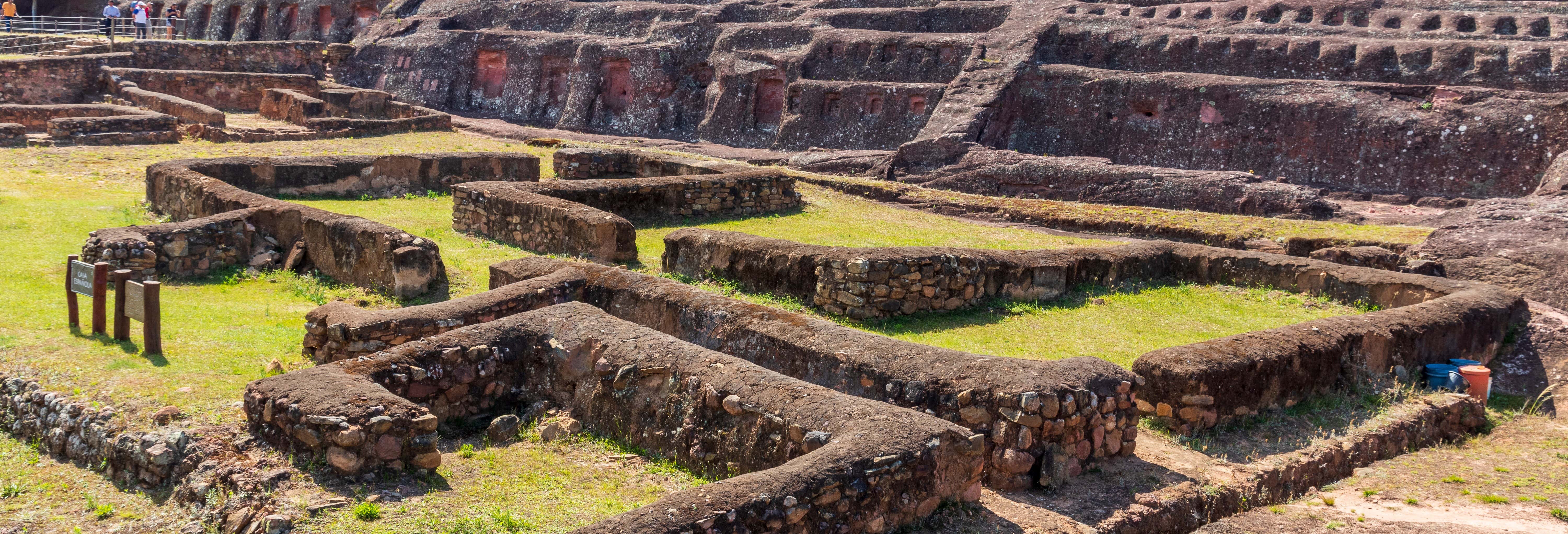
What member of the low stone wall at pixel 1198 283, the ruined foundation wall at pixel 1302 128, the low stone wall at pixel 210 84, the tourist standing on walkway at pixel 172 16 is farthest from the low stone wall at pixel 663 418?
the tourist standing on walkway at pixel 172 16

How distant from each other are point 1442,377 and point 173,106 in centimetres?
2396

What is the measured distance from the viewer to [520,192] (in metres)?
14.0

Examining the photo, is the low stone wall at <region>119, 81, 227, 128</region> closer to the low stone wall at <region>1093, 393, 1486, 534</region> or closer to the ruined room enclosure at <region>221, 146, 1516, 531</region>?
the ruined room enclosure at <region>221, 146, 1516, 531</region>

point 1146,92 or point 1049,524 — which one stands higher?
point 1146,92

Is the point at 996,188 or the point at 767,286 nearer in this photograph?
the point at 767,286

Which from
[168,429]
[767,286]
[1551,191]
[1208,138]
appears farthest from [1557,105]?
[168,429]

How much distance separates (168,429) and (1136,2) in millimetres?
26820

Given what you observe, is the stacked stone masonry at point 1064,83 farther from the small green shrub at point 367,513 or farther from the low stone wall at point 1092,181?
the small green shrub at point 367,513

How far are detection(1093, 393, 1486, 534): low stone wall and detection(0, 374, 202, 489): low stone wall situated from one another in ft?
16.5

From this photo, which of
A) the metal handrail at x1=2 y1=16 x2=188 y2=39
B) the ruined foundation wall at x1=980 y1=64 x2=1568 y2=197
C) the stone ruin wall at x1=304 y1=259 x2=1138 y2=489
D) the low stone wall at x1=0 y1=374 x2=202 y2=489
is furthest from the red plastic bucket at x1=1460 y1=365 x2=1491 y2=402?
the metal handrail at x1=2 y1=16 x2=188 y2=39

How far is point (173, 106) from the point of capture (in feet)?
79.6

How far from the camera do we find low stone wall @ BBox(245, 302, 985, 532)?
5.21 m

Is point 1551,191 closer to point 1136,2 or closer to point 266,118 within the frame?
point 1136,2

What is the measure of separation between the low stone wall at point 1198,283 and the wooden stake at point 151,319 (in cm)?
512
